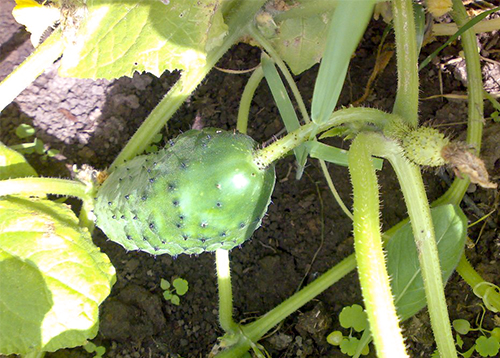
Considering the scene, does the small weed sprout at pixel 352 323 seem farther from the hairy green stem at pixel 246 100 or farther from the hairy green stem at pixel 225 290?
the hairy green stem at pixel 246 100

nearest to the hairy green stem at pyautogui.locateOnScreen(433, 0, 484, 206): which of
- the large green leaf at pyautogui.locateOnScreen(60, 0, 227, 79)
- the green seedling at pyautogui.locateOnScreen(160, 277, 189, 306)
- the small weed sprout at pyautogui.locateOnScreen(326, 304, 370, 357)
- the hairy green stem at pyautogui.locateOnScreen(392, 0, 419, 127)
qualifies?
the hairy green stem at pyautogui.locateOnScreen(392, 0, 419, 127)

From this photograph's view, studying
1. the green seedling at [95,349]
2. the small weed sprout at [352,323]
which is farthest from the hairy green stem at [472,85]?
the green seedling at [95,349]

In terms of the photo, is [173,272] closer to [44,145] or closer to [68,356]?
[68,356]

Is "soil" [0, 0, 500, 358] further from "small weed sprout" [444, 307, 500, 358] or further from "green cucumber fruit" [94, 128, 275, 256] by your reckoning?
"green cucumber fruit" [94, 128, 275, 256]

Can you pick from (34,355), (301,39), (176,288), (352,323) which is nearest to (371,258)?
(352,323)

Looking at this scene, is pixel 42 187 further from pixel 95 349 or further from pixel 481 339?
pixel 481 339

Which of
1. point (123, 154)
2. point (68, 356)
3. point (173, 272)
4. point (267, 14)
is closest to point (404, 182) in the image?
point (267, 14)
